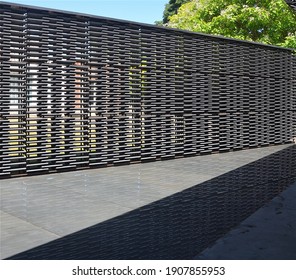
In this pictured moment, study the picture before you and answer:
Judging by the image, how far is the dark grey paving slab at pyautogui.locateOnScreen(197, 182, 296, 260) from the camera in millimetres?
3678

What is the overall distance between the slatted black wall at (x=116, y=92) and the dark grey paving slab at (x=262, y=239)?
445 cm

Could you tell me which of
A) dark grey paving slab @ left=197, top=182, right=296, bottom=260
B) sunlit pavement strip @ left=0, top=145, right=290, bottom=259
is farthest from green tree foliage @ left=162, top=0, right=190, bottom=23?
dark grey paving slab @ left=197, top=182, right=296, bottom=260

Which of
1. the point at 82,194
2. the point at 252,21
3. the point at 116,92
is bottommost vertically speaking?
the point at 82,194

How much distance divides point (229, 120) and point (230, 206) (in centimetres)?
679

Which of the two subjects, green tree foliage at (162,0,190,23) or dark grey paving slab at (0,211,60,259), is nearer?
dark grey paving slab at (0,211,60,259)

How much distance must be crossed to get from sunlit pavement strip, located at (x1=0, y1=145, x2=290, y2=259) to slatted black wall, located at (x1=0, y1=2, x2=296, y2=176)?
545 mm

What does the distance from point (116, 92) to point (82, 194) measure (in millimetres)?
3553

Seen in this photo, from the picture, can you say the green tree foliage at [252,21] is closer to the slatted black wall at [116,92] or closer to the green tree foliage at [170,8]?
the slatted black wall at [116,92]

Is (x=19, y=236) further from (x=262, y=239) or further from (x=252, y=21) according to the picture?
(x=252, y=21)

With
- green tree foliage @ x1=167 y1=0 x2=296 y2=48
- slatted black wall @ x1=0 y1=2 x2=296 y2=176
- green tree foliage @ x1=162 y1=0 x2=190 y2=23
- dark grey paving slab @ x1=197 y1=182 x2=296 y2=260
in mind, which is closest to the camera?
dark grey paving slab @ x1=197 y1=182 x2=296 y2=260

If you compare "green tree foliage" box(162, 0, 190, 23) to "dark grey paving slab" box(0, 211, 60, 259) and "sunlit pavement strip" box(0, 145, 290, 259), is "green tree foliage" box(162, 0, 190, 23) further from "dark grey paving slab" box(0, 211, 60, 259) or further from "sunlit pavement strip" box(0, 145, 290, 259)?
"dark grey paving slab" box(0, 211, 60, 259)

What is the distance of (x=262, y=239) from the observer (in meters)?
4.13

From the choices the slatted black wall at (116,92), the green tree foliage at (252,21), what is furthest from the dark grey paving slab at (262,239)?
the green tree foliage at (252,21)

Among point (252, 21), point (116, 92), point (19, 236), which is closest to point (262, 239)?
point (19, 236)
